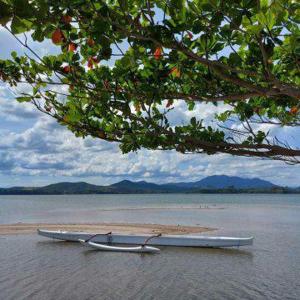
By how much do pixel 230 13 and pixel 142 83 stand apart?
1.90 meters

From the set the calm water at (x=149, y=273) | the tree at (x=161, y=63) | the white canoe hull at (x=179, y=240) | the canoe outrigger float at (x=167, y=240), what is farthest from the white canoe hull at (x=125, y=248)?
the tree at (x=161, y=63)

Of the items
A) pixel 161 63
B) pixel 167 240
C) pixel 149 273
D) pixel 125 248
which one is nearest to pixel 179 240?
pixel 167 240

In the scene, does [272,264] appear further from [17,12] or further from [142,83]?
[17,12]

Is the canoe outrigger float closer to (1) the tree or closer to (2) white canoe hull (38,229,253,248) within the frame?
(2) white canoe hull (38,229,253,248)

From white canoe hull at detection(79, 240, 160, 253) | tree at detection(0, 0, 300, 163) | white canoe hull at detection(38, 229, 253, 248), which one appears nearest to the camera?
tree at detection(0, 0, 300, 163)

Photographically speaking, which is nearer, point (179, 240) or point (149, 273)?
point (149, 273)

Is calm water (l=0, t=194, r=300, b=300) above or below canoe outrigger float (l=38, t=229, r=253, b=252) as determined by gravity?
below

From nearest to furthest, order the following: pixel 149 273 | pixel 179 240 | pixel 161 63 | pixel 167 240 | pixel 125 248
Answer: pixel 161 63 → pixel 149 273 → pixel 125 248 → pixel 179 240 → pixel 167 240

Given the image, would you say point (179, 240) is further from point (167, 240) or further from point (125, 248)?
point (125, 248)

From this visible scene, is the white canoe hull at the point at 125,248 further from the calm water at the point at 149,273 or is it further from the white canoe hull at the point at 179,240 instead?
the white canoe hull at the point at 179,240

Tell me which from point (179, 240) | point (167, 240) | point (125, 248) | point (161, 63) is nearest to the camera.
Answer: point (161, 63)

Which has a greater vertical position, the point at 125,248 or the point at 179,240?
the point at 179,240

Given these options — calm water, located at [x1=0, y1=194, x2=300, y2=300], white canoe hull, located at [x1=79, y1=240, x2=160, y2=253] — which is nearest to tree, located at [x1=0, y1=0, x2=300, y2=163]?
calm water, located at [x1=0, y1=194, x2=300, y2=300]

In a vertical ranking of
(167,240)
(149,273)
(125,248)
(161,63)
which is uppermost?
(161,63)
